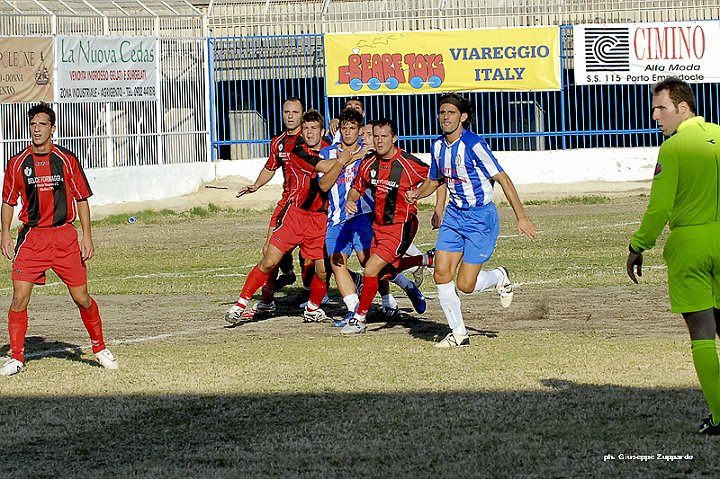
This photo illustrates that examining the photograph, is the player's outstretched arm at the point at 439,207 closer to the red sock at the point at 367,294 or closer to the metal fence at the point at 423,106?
the red sock at the point at 367,294

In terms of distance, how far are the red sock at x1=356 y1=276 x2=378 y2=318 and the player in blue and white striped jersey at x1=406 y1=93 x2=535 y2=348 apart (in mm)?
1132

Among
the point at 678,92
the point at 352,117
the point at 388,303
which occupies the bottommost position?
the point at 388,303

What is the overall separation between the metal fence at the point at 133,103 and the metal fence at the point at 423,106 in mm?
648

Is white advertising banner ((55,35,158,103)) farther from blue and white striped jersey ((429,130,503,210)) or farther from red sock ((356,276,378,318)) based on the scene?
blue and white striped jersey ((429,130,503,210))

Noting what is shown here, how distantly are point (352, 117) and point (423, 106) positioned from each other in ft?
56.5

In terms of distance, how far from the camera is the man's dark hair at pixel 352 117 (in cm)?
1266

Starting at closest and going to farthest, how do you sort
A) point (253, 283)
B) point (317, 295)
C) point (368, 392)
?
1. point (368, 392)
2. point (253, 283)
3. point (317, 295)

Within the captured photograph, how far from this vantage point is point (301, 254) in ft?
43.9

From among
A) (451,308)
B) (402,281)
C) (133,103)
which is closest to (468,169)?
(451,308)

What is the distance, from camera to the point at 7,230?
401 inches

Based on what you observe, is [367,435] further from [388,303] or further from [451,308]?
[388,303]

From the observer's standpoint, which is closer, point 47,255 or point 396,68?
point 47,255

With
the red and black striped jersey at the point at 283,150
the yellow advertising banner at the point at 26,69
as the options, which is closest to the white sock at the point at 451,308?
the red and black striped jersey at the point at 283,150

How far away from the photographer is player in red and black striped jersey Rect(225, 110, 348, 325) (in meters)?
12.9
